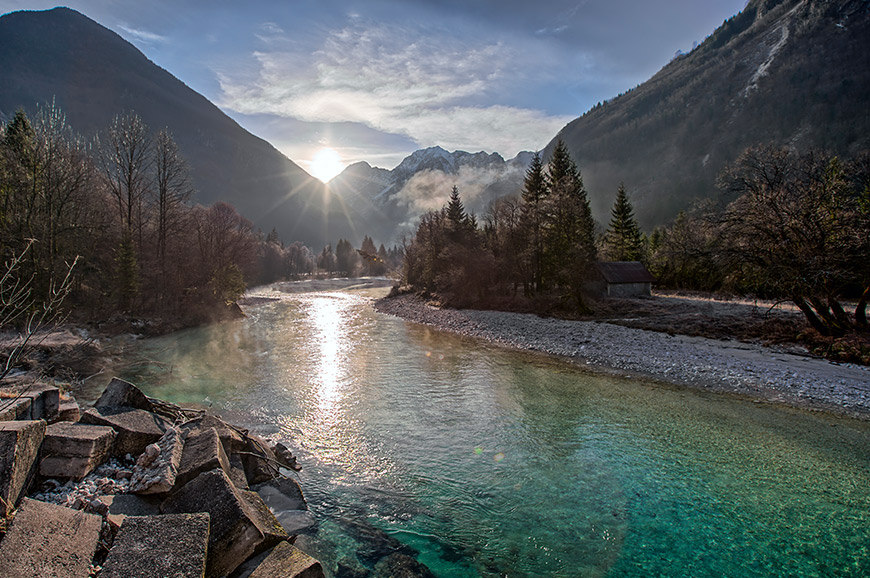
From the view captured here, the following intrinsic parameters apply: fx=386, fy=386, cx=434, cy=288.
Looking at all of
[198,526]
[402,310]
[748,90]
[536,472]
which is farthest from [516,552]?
[748,90]

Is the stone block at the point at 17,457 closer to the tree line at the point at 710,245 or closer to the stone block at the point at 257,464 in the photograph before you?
the stone block at the point at 257,464

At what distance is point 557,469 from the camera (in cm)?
→ 862

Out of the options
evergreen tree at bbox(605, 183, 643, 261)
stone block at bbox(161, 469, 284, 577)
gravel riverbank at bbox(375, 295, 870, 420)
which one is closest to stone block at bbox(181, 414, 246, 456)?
stone block at bbox(161, 469, 284, 577)

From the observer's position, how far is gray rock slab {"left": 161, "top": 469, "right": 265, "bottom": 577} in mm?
4332

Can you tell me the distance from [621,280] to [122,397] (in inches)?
1648

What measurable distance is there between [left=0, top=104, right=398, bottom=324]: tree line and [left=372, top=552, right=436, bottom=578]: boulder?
1768 centimetres

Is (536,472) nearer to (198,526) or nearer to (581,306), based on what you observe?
(198,526)

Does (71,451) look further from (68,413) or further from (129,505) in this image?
(68,413)

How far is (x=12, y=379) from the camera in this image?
10906 millimetres

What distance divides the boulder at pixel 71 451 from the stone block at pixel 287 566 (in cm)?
313

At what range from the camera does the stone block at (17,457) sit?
411 centimetres

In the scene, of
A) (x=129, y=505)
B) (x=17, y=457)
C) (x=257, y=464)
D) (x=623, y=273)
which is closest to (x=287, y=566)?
(x=129, y=505)

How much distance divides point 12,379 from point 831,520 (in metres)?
19.4

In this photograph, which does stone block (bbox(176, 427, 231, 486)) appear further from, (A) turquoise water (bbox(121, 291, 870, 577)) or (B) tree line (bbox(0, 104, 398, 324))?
(B) tree line (bbox(0, 104, 398, 324))
